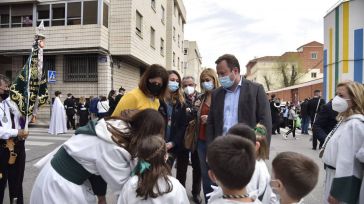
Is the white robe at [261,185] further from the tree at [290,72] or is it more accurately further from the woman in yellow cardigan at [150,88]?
the tree at [290,72]

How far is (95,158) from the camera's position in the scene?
257cm

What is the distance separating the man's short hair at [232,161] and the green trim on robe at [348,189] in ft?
4.76

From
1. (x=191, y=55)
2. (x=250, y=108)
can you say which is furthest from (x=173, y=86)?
(x=191, y=55)

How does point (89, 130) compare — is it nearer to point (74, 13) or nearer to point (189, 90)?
point (189, 90)

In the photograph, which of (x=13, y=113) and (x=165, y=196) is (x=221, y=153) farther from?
(x=13, y=113)

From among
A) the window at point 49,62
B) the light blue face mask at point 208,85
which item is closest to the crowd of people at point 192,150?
the light blue face mask at point 208,85

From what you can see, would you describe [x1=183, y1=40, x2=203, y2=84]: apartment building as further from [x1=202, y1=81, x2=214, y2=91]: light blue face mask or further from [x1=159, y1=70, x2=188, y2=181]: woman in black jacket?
[x1=202, y1=81, x2=214, y2=91]: light blue face mask

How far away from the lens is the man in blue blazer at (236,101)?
3877 mm

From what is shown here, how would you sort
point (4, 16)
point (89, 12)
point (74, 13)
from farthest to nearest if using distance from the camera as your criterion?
point (4, 16), point (74, 13), point (89, 12)

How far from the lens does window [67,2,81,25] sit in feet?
66.6

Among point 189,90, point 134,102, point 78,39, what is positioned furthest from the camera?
point 78,39

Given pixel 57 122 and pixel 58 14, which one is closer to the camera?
pixel 57 122

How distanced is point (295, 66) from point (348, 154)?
67222mm

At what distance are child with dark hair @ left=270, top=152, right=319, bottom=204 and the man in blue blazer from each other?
1.65m
